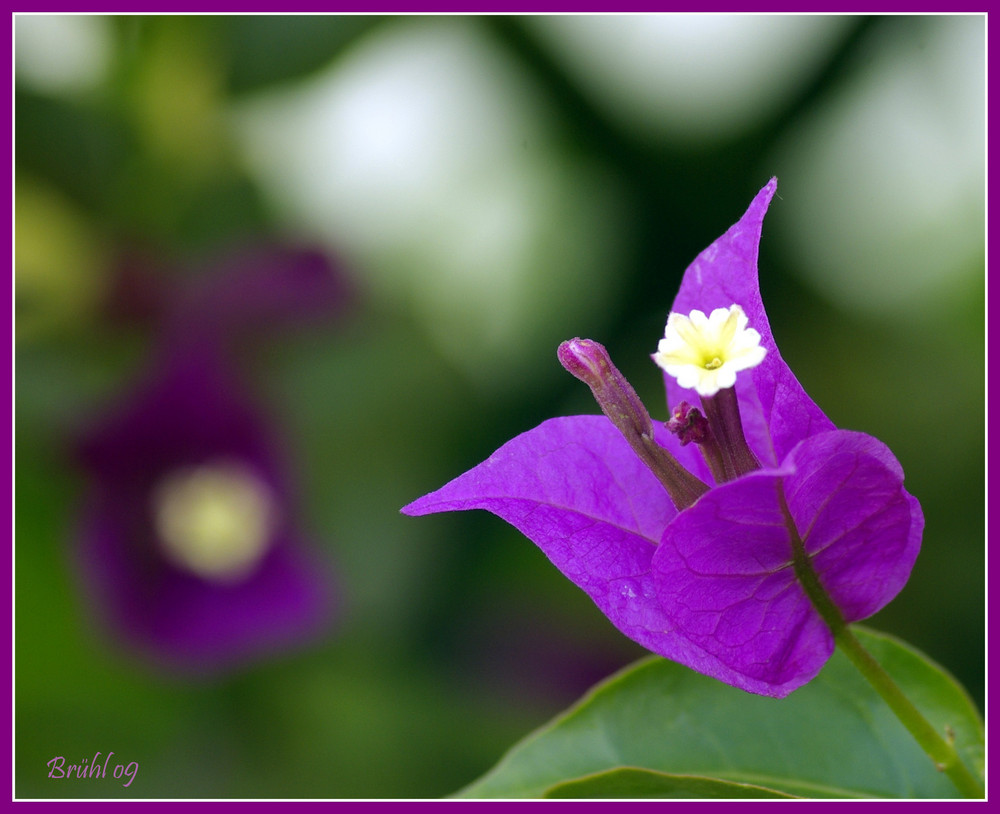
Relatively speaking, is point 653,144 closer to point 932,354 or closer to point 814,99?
point 814,99

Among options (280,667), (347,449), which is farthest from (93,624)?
(347,449)

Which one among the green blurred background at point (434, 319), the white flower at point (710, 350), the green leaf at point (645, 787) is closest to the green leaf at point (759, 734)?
the green leaf at point (645, 787)

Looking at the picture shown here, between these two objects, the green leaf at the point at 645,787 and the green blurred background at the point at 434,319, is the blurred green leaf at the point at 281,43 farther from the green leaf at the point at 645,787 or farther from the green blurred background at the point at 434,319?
the green leaf at the point at 645,787

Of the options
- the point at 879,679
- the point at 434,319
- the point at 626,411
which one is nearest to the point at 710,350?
the point at 626,411

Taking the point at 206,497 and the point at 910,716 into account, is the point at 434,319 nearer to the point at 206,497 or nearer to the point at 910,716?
the point at 206,497

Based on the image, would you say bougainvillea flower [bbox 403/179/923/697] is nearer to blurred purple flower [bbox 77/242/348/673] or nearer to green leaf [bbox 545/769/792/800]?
green leaf [bbox 545/769/792/800]
